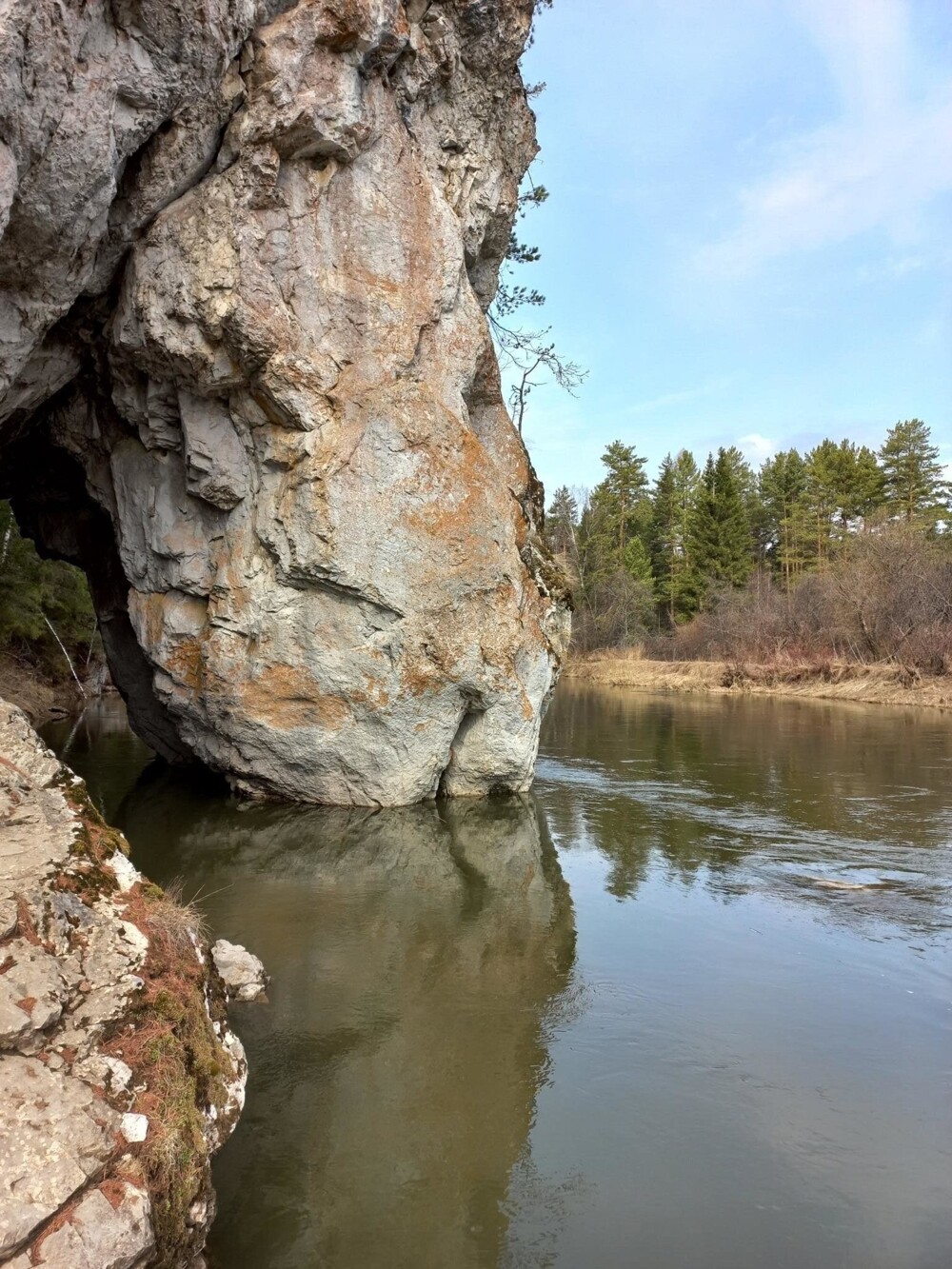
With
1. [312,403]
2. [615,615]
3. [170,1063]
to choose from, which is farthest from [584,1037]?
[615,615]

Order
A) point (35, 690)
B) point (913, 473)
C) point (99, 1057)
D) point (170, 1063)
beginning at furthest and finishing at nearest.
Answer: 1. point (913, 473)
2. point (35, 690)
3. point (170, 1063)
4. point (99, 1057)

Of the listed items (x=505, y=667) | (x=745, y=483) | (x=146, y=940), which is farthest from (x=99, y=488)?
(x=745, y=483)

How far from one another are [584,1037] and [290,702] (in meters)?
7.00

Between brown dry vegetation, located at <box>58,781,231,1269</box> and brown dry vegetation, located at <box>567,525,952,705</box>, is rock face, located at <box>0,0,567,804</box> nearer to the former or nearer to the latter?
brown dry vegetation, located at <box>58,781,231,1269</box>

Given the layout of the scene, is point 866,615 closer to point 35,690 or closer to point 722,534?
point 722,534

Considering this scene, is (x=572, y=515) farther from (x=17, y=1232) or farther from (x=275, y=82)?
(x=17, y=1232)

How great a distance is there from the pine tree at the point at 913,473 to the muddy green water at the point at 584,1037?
47229mm

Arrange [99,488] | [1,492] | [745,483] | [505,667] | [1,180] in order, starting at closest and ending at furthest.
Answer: [1,180] → [505,667] → [99,488] → [1,492] → [745,483]

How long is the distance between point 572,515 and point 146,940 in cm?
6722

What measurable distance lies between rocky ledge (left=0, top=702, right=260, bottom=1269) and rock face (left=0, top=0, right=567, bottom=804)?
6675 mm

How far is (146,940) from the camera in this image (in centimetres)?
397

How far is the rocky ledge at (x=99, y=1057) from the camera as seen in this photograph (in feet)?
9.02

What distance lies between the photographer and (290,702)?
11445 millimetres

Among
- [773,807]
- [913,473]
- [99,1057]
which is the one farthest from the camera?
[913,473]
